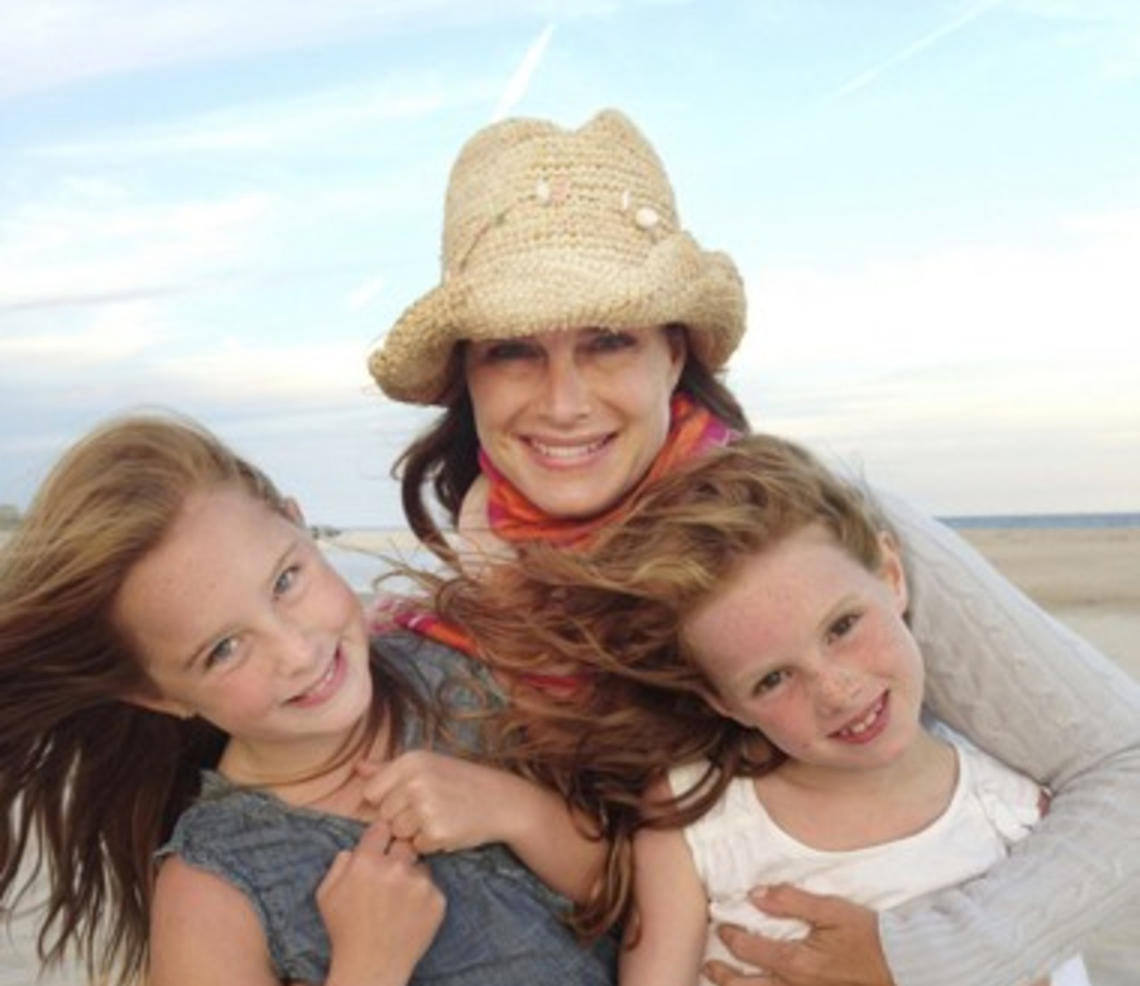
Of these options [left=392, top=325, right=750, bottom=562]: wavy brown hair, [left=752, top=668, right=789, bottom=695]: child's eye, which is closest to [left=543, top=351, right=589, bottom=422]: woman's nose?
[left=392, top=325, right=750, bottom=562]: wavy brown hair

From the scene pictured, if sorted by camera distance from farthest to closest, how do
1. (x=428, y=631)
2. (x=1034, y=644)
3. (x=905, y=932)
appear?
(x=428, y=631) < (x=1034, y=644) < (x=905, y=932)

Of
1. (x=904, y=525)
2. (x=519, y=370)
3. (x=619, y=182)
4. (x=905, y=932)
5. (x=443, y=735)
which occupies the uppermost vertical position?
(x=619, y=182)

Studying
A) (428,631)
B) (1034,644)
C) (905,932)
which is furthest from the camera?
(428,631)

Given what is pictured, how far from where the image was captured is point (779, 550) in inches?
107

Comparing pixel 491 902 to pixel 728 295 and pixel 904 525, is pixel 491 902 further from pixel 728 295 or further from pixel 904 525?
pixel 728 295

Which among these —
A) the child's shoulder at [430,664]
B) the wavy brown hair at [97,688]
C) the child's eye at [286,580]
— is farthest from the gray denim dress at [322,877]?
the child's eye at [286,580]

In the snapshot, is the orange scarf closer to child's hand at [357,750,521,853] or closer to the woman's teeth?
the woman's teeth

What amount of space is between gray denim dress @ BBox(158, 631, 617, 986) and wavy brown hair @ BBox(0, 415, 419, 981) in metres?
0.23

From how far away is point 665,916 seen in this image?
9.13 feet

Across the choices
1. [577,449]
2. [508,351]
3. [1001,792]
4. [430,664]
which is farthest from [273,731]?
[1001,792]

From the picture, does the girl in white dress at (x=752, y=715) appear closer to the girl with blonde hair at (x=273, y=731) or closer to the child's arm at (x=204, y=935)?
the girl with blonde hair at (x=273, y=731)

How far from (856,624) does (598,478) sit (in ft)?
1.83

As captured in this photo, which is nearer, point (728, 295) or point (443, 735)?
point (443, 735)

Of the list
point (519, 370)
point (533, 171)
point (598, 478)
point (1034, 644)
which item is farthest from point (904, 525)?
point (533, 171)
